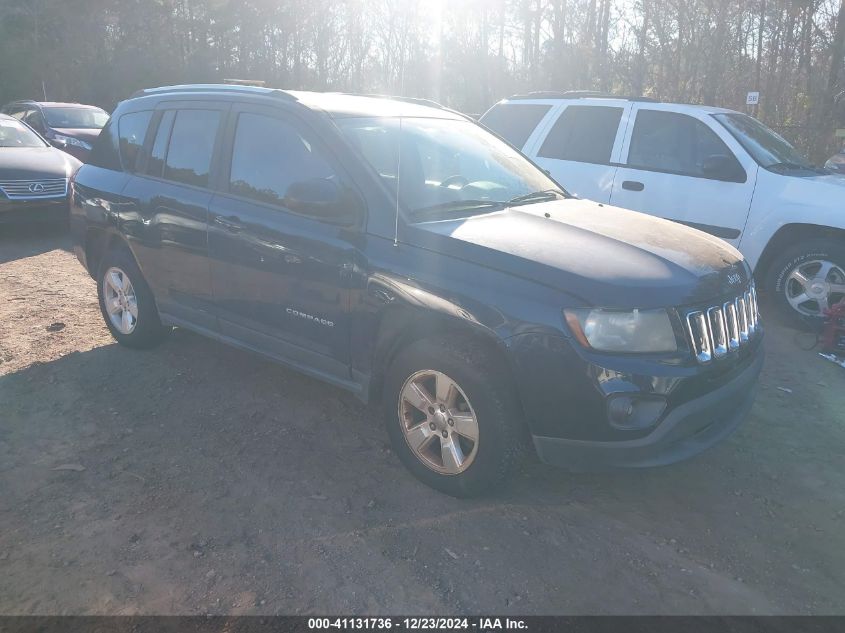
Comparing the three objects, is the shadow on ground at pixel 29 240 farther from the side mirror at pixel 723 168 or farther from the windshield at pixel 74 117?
the side mirror at pixel 723 168

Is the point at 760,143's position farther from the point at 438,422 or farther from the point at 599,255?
the point at 438,422

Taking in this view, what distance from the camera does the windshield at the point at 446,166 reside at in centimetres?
394

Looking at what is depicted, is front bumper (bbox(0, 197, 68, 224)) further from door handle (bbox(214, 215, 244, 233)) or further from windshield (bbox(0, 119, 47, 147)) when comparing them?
door handle (bbox(214, 215, 244, 233))

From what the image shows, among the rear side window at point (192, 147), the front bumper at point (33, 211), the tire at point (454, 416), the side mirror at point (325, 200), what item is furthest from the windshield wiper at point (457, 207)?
the front bumper at point (33, 211)

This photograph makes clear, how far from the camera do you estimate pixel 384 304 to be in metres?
3.61

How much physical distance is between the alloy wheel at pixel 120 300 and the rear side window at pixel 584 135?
445 cm

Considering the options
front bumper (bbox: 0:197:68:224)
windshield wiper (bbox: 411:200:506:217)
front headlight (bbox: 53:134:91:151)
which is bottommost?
front bumper (bbox: 0:197:68:224)

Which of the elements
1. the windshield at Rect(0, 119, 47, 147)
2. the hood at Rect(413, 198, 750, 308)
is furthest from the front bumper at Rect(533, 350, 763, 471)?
the windshield at Rect(0, 119, 47, 147)

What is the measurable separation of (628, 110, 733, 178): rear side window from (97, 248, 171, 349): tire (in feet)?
15.4

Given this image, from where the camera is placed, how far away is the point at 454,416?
3.47 m

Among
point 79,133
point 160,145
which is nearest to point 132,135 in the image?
point 160,145

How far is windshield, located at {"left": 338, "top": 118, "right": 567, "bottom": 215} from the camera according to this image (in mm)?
3939

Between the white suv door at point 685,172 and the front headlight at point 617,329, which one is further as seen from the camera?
the white suv door at point 685,172

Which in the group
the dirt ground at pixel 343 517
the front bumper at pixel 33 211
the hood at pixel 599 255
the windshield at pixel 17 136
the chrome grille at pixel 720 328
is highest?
the windshield at pixel 17 136
